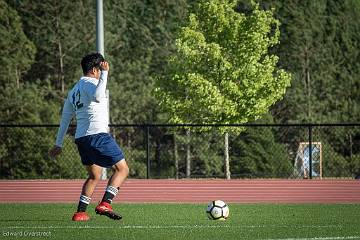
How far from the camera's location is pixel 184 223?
1436cm

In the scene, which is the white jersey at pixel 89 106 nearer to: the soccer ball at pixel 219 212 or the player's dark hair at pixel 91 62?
the player's dark hair at pixel 91 62

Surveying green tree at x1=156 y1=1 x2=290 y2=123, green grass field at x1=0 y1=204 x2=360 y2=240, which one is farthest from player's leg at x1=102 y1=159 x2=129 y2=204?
green tree at x1=156 y1=1 x2=290 y2=123

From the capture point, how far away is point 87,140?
14.3m

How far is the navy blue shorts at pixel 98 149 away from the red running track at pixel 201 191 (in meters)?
7.51

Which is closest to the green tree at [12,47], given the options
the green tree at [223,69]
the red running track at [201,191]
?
the green tree at [223,69]

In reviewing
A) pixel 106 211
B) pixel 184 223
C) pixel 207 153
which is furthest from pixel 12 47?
pixel 106 211

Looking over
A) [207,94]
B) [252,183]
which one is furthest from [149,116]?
[252,183]

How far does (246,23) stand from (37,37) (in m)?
19.8

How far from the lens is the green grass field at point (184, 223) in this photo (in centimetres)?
1238

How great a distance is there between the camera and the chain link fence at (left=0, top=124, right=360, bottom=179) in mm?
41281

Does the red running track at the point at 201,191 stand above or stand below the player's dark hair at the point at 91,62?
below

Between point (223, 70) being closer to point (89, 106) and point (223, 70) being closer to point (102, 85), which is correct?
point (89, 106)

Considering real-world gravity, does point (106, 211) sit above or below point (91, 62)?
below

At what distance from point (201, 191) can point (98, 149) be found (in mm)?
9723
